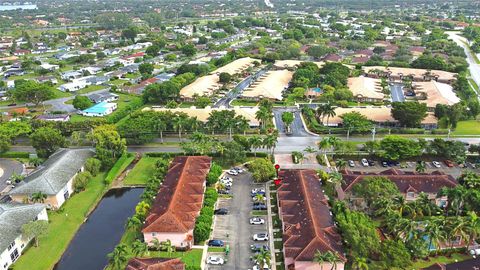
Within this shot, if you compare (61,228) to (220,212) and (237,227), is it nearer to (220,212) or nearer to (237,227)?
(220,212)

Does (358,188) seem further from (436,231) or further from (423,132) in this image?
(423,132)

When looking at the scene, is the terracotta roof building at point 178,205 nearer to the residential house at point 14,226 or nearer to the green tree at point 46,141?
the residential house at point 14,226

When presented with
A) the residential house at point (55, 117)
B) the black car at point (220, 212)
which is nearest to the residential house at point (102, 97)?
the residential house at point (55, 117)

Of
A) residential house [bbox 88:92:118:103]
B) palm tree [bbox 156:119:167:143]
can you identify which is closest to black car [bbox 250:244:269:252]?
palm tree [bbox 156:119:167:143]

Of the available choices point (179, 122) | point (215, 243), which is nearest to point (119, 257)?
point (215, 243)

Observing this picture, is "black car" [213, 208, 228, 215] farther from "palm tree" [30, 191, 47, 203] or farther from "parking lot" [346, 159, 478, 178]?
"parking lot" [346, 159, 478, 178]

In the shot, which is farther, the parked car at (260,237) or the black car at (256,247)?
the parked car at (260,237)
